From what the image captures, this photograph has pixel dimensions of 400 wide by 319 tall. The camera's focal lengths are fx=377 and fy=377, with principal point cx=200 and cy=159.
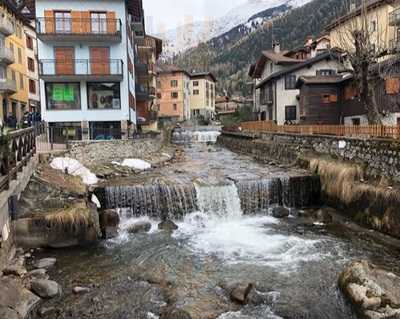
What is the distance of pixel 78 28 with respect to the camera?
94.5 feet

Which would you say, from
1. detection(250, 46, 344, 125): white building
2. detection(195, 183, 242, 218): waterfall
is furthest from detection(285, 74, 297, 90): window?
detection(195, 183, 242, 218): waterfall

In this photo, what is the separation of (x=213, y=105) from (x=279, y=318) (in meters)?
96.1

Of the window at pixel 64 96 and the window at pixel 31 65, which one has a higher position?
the window at pixel 31 65

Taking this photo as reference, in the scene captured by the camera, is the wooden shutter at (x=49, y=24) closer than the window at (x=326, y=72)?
Yes

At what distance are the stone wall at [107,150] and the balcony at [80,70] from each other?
19.8 feet

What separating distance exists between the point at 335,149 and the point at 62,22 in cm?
2217

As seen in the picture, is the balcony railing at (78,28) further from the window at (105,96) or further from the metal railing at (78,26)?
the window at (105,96)

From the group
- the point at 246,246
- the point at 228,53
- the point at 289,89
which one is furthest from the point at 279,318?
the point at 228,53

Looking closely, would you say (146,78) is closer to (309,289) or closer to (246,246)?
(246,246)

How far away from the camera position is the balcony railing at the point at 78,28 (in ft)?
92.6

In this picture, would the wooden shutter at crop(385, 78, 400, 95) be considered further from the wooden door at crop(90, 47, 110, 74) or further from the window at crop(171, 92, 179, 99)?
the window at crop(171, 92, 179, 99)

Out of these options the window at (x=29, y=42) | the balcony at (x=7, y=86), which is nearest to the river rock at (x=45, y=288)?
the balcony at (x=7, y=86)

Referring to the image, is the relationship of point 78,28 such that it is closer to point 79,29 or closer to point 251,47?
point 79,29

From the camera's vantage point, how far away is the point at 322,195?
1803cm
